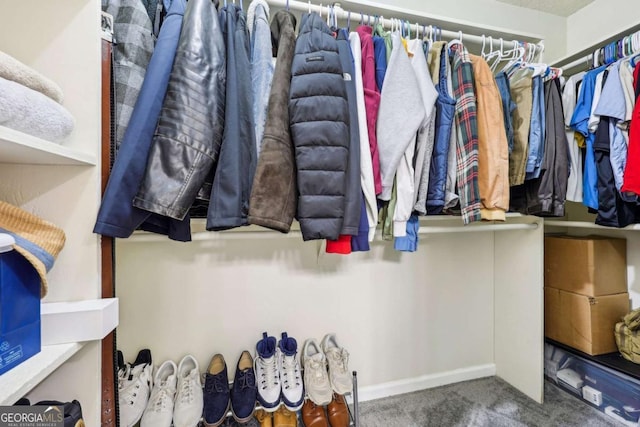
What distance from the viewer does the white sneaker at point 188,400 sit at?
38.5 inches

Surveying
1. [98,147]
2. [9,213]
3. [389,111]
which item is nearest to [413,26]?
[389,111]

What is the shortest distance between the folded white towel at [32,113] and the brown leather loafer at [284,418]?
3.64 feet

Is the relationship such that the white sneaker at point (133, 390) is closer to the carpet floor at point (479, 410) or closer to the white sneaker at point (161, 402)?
the white sneaker at point (161, 402)

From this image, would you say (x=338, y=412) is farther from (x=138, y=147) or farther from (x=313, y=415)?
(x=138, y=147)

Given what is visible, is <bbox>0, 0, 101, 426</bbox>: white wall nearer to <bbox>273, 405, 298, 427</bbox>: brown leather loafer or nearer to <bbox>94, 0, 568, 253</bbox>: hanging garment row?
<bbox>94, 0, 568, 253</bbox>: hanging garment row

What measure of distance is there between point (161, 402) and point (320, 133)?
1.05 meters

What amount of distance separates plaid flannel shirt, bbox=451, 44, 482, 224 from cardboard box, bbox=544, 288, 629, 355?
2.88 ft

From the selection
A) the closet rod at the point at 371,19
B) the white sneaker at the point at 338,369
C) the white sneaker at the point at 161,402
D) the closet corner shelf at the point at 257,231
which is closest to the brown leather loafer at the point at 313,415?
the white sneaker at the point at 338,369

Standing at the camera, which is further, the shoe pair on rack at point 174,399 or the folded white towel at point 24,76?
the shoe pair on rack at point 174,399

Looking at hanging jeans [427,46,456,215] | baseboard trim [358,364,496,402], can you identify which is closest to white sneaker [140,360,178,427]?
baseboard trim [358,364,496,402]

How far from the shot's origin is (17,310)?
17.2 inches

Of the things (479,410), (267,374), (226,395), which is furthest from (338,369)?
(479,410)

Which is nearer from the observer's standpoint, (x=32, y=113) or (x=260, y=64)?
(x=32, y=113)

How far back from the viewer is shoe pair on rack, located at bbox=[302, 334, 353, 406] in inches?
42.8
